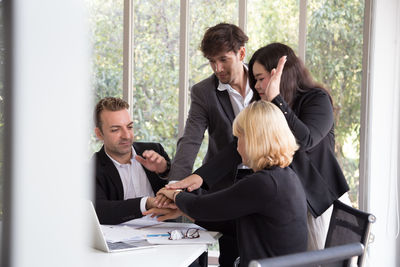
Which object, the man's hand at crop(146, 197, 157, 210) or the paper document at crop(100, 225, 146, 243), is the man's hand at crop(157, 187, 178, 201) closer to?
the man's hand at crop(146, 197, 157, 210)

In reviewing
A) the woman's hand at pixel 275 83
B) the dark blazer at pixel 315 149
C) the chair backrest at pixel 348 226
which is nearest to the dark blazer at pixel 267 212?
the chair backrest at pixel 348 226

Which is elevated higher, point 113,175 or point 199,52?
point 199,52

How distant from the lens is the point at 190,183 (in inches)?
97.3

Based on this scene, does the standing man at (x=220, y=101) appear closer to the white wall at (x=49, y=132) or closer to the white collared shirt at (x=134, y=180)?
the white collared shirt at (x=134, y=180)

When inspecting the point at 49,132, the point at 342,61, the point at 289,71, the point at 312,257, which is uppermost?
the point at 342,61

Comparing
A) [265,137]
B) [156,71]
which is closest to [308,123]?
[265,137]

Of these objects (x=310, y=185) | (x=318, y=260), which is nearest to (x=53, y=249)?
(x=318, y=260)

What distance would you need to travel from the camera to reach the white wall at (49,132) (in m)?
0.32

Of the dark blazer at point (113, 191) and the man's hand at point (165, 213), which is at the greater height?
the dark blazer at point (113, 191)

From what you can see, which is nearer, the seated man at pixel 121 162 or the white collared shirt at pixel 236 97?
the seated man at pixel 121 162

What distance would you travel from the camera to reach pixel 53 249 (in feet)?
1.14

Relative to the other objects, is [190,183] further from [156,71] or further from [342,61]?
[156,71]

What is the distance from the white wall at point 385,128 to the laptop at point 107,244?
2057 mm

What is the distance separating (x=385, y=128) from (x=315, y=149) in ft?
5.33
